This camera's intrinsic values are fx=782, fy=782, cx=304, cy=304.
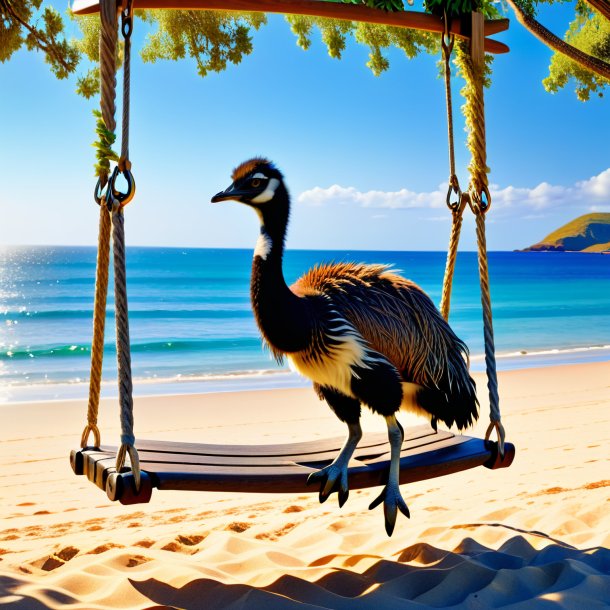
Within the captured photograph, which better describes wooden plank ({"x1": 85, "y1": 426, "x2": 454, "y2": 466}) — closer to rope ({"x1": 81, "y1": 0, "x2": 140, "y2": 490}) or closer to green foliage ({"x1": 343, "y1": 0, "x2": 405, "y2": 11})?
rope ({"x1": 81, "y1": 0, "x2": 140, "y2": 490})

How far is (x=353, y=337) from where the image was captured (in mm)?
2736

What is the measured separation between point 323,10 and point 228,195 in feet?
3.27

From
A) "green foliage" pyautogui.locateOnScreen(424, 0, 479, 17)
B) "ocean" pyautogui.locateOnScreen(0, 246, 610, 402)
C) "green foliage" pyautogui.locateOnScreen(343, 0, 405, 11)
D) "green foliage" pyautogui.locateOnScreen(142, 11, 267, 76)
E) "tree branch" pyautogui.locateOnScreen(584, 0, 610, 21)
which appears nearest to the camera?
"green foliage" pyautogui.locateOnScreen(424, 0, 479, 17)

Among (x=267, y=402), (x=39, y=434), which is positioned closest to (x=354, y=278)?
(x=39, y=434)

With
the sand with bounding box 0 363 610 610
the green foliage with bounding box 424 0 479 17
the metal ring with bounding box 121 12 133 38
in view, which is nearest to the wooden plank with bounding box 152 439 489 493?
the sand with bounding box 0 363 610 610

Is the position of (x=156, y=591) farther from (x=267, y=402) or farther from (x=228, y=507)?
(x=267, y=402)

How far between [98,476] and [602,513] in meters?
2.53

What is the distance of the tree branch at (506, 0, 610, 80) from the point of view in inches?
270

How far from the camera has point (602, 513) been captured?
152 inches

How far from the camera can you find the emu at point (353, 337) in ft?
8.96

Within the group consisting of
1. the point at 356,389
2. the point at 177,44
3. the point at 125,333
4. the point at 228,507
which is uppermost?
the point at 177,44

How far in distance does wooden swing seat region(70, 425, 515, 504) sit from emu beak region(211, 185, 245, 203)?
930 millimetres

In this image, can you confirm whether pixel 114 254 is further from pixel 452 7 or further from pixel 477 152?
pixel 452 7

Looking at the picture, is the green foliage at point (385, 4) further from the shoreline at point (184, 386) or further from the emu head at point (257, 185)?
the shoreline at point (184, 386)
